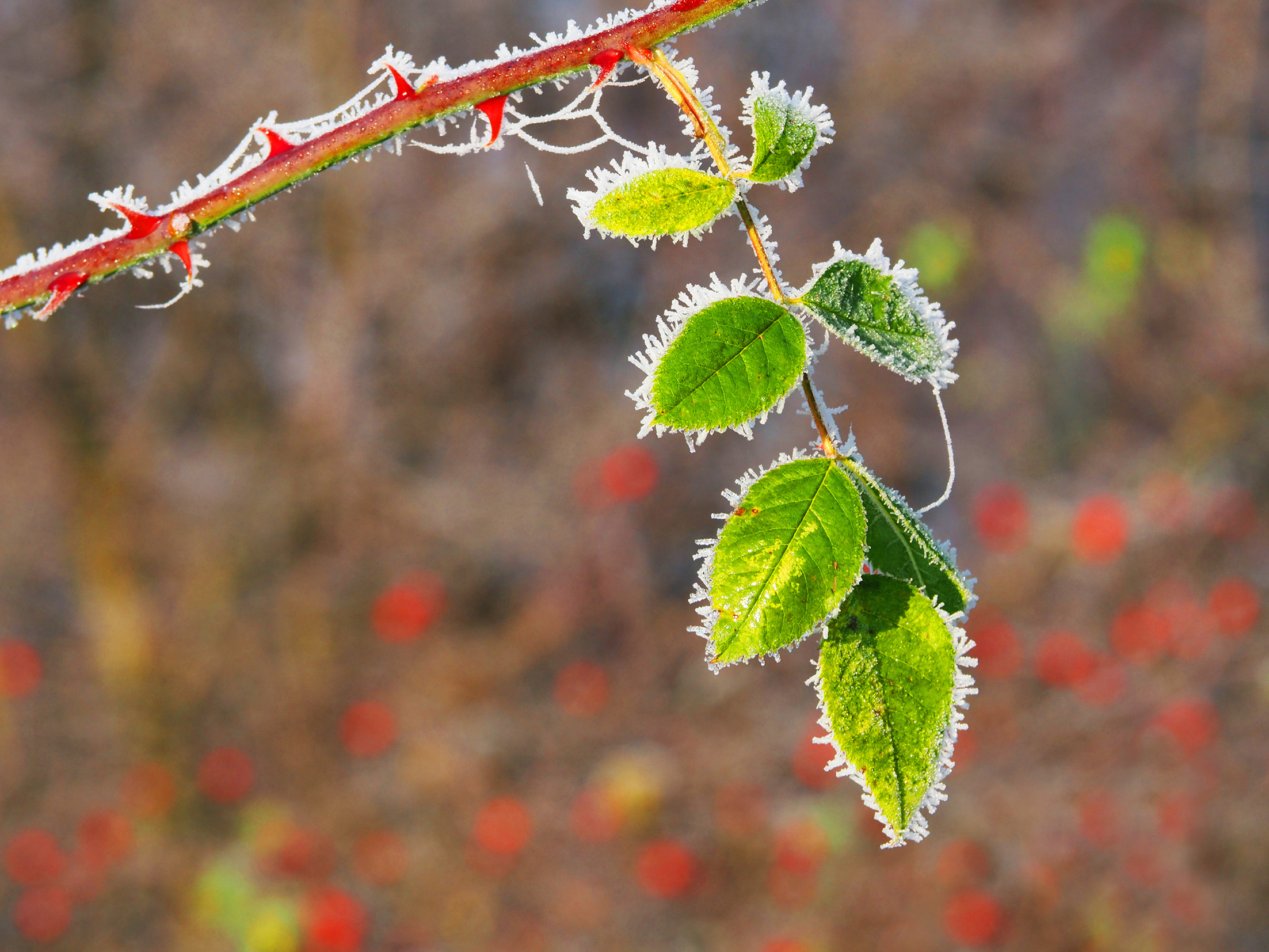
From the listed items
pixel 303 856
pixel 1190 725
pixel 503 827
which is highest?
pixel 303 856

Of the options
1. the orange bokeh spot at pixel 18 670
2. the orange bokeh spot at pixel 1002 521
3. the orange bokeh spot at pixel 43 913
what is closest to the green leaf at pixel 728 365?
the orange bokeh spot at pixel 1002 521

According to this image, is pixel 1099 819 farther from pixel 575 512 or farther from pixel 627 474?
pixel 575 512

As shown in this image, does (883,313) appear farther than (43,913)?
No

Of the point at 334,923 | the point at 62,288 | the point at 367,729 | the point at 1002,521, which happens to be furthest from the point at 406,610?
the point at 62,288

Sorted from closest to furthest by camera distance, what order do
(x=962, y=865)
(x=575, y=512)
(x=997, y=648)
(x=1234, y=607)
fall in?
(x=962, y=865)
(x=1234, y=607)
(x=997, y=648)
(x=575, y=512)

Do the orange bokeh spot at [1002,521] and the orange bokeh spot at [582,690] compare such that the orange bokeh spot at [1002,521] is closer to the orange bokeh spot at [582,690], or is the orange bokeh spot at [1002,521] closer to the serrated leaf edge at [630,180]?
the orange bokeh spot at [582,690]

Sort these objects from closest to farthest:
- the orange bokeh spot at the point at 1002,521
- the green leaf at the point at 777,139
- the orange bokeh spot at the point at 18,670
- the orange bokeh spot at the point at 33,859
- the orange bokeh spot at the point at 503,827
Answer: the green leaf at the point at 777,139 < the orange bokeh spot at the point at 503,827 < the orange bokeh spot at the point at 33,859 < the orange bokeh spot at the point at 1002,521 < the orange bokeh spot at the point at 18,670

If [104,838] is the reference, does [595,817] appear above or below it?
below
